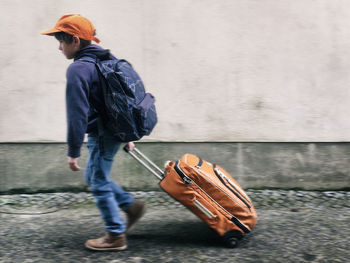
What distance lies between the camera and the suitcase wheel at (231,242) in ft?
10.6

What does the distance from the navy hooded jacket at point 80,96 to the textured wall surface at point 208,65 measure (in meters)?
1.70

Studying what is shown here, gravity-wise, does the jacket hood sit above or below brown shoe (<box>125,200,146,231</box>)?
above

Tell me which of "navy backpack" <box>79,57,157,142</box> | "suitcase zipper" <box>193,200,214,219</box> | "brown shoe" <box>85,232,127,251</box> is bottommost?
"brown shoe" <box>85,232,127,251</box>

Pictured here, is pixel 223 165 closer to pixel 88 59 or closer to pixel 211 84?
pixel 211 84

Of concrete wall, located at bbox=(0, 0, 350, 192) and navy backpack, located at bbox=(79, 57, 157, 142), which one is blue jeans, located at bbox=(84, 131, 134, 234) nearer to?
navy backpack, located at bbox=(79, 57, 157, 142)

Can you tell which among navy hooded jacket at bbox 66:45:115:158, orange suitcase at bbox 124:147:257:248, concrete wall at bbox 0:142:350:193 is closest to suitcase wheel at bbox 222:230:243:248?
orange suitcase at bbox 124:147:257:248

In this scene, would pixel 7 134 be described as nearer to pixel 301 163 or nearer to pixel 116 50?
pixel 116 50

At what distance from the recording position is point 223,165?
4746mm

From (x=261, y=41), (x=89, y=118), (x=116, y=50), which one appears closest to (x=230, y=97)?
(x=261, y=41)

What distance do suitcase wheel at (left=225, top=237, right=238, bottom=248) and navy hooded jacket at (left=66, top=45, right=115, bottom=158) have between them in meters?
1.31

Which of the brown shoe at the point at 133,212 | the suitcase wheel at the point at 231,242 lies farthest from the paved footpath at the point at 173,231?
the brown shoe at the point at 133,212

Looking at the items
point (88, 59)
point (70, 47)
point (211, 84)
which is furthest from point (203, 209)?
point (211, 84)

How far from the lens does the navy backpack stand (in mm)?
2959

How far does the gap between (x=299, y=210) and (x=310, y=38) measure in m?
1.87
